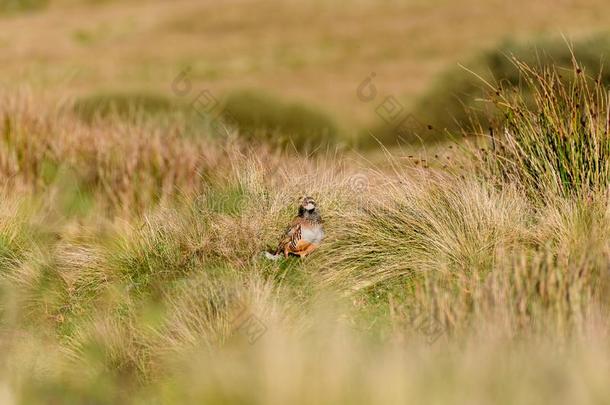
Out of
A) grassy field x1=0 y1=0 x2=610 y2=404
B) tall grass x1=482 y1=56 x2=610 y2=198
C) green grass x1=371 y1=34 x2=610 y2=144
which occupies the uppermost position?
green grass x1=371 y1=34 x2=610 y2=144

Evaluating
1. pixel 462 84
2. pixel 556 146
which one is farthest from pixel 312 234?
pixel 462 84

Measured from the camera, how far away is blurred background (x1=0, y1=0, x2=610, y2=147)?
73.6 ft

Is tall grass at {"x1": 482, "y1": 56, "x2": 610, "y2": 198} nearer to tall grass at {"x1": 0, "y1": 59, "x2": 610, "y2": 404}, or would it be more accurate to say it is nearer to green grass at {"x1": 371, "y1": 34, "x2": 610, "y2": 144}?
tall grass at {"x1": 0, "y1": 59, "x2": 610, "y2": 404}

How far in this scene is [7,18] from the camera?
43031 mm

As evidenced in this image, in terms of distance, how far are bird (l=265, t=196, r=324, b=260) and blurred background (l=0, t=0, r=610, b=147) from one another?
14154mm

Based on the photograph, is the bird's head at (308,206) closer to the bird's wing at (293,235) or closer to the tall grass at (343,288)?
the bird's wing at (293,235)

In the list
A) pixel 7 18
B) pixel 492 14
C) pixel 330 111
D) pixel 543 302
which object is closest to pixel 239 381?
pixel 543 302

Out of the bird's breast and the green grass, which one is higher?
the green grass

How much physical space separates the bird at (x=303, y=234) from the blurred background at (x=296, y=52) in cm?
1415

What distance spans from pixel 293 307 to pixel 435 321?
90 centimetres

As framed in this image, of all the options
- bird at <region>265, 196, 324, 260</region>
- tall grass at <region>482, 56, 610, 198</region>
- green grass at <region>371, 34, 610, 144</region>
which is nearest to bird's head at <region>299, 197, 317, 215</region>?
bird at <region>265, 196, 324, 260</region>

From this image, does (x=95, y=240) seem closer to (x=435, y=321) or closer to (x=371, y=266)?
(x=371, y=266)

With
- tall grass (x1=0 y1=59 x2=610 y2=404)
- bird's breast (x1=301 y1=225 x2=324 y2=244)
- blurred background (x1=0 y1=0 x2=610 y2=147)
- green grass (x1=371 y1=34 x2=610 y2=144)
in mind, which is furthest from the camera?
blurred background (x1=0 y1=0 x2=610 y2=147)

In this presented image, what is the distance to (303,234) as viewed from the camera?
18.3ft
